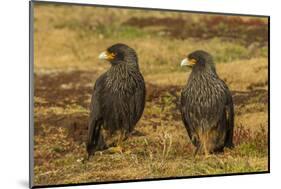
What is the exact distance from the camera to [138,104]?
13.9 ft

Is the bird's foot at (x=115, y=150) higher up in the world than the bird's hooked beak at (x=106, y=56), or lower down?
lower down

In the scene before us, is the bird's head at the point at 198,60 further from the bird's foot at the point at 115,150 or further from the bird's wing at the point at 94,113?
the bird's foot at the point at 115,150

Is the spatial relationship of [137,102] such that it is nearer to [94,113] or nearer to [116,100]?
[116,100]

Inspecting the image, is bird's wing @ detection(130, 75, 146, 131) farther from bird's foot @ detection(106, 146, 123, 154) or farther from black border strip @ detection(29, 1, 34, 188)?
black border strip @ detection(29, 1, 34, 188)

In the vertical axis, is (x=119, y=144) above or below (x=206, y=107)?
below

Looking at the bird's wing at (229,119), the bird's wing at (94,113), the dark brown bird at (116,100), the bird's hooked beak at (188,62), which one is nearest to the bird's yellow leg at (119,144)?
the dark brown bird at (116,100)

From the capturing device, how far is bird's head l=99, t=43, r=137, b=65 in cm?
418

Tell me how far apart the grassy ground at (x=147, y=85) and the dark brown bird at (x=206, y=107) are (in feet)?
0.19

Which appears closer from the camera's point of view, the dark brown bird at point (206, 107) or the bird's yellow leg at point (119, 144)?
the bird's yellow leg at point (119, 144)

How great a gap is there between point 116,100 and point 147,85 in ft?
0.94

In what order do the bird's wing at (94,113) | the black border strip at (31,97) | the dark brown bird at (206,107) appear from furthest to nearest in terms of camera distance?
the dark brown bird at (206,107) → the bird's wing at (94,113) → the black border strip at (31,97)

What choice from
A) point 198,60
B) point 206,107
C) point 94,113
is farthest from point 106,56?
point 206,107

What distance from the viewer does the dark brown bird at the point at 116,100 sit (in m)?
4.14
